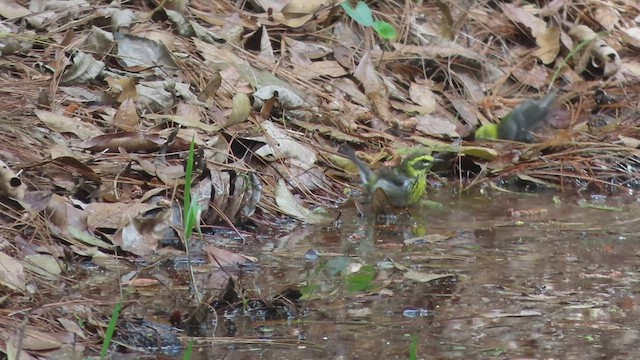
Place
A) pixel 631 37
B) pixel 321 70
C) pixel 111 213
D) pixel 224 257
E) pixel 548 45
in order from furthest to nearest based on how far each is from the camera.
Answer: pixel 631 37, pixel 548 45, pixel 321 70, pixel 111 213, pixel 224 257

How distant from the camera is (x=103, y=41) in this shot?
4930 millimetres

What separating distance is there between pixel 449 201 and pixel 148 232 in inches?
62.1

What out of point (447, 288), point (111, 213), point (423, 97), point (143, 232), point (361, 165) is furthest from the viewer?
point (423, 97)

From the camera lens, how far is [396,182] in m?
4.38

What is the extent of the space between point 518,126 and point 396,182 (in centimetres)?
127

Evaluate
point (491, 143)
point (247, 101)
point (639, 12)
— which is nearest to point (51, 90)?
point (247, 101)

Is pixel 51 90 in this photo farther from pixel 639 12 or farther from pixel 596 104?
pixel 639 12

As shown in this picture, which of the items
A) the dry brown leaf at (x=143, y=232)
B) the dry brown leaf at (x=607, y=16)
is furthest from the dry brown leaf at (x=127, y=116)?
the dry brown leaf at (x=607, y=16)

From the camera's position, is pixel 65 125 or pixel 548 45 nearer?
pixel 65 125

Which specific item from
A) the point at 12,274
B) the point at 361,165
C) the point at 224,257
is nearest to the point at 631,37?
the point at 361,165

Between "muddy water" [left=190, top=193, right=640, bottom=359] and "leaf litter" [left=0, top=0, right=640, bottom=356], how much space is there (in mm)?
217

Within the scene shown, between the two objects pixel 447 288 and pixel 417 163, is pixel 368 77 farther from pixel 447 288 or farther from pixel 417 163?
pixel 447 288

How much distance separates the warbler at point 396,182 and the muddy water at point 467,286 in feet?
0.24

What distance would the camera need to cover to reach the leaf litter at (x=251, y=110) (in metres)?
3.68
